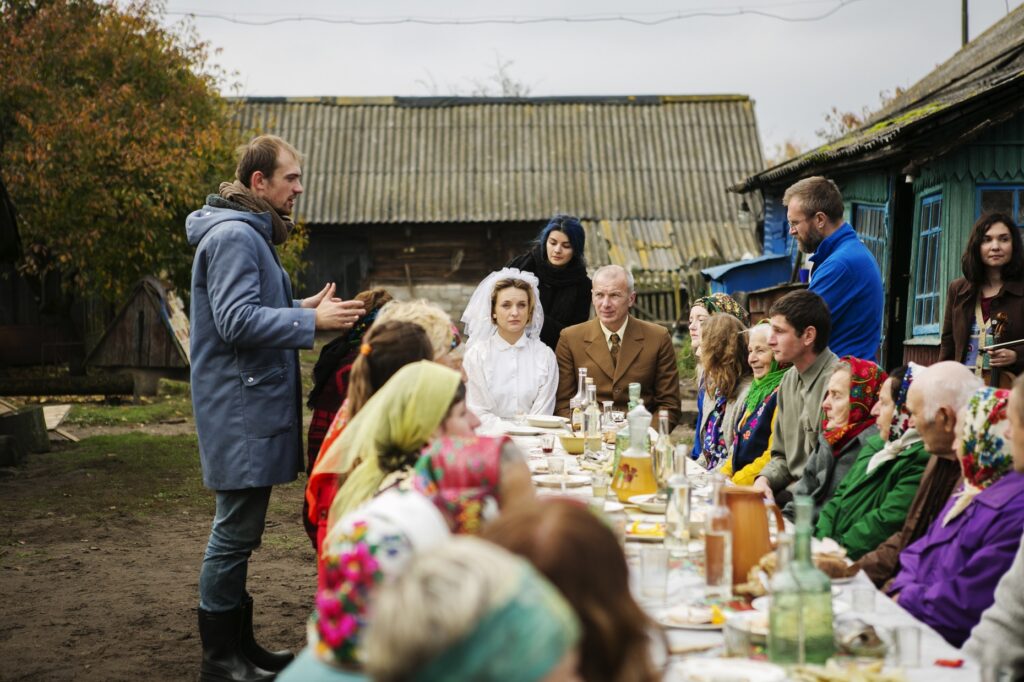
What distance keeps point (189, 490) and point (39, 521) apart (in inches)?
54.1

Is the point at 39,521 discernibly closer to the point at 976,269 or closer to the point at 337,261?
the point at 976,269

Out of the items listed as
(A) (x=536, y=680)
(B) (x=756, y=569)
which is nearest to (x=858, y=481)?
(B) (x=756, y=569)

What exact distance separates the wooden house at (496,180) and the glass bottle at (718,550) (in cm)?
1913

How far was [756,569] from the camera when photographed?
2715mm

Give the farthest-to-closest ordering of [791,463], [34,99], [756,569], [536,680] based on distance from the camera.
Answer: [34,99]
[791,463]
[756,569]
[536,680]

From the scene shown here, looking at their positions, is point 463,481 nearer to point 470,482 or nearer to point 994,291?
point 470,482

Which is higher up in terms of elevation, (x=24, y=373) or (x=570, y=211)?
(x=570, y=211)

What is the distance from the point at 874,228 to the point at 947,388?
8.97 metres

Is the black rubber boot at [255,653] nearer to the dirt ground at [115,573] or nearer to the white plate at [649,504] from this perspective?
the dirt ground at [115,573]

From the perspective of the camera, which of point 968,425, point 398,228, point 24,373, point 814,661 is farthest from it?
point 398,228

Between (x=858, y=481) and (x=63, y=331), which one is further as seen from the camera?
(x=63, y=331)

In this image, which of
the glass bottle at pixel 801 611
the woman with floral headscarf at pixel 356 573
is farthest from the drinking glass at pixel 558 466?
the woman with floral headscarf at pixel 356 573

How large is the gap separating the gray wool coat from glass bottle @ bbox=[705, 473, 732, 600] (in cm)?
181

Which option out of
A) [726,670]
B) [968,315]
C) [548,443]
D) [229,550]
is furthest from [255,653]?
[968,315]
